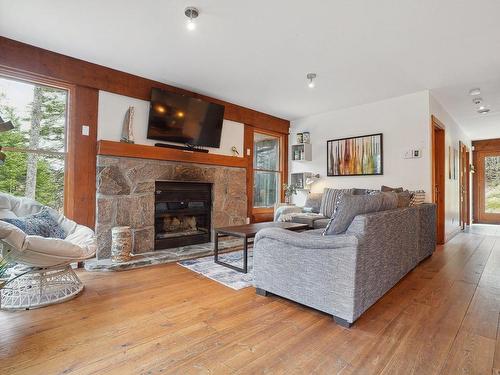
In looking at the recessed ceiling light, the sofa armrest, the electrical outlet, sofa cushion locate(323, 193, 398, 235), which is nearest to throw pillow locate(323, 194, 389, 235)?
sofa cushion locate(323, 193, 398, 235)

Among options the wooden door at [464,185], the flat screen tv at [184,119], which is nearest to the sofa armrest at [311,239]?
the flat screen tv at [184,119]

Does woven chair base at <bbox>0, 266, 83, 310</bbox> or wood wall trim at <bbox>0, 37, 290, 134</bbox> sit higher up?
wood wall trim at <bbox>0, 37, 290, 134</bbox>

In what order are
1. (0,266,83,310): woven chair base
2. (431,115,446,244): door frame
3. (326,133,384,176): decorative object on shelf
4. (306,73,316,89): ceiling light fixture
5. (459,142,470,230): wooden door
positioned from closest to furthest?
(0,266,83,310): woven chair base, (306,73,316,89): ceiling light fixture, (431,115,446,244): door frame, (326,133,384,176): decorative object on shelf, (459,142,470,230): wooden door

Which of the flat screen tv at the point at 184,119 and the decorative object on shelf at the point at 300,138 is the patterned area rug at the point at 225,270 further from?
the decorative object on shelf at the point at 300,138

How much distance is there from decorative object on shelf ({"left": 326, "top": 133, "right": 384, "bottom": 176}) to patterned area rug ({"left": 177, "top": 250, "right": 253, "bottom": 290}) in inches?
97.6

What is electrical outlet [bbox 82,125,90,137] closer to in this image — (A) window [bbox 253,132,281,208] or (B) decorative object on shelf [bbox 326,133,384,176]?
(A) window [bbox 253,132,281,208]

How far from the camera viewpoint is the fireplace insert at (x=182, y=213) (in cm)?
389

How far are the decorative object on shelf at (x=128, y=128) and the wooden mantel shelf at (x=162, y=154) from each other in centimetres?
15

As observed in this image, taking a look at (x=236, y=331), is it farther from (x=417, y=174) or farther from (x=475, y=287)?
(x=417, y=174)

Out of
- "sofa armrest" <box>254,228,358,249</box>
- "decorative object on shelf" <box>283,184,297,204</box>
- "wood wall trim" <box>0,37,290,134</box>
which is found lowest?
"sofa armrest" <box>254,228,358,249</box>

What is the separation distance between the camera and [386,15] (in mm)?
2373

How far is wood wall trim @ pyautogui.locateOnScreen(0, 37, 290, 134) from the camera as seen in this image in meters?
2.88

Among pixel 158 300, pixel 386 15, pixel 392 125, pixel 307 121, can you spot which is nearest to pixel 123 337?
pixel 158 300

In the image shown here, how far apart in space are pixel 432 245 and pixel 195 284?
10.3 feet
